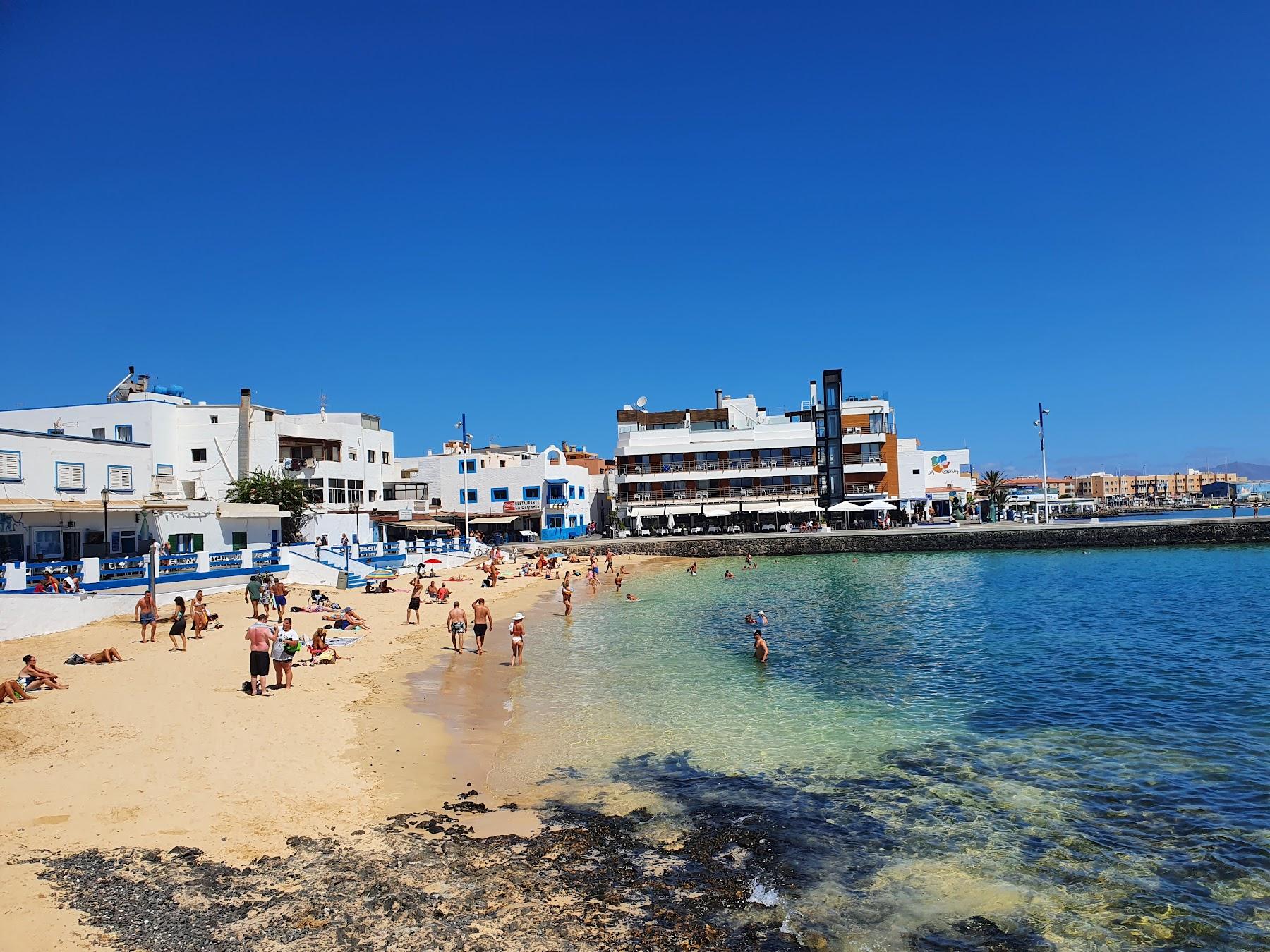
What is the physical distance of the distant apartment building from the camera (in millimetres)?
64750

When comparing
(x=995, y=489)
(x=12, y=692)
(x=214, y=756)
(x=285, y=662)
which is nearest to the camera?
(x=214, y=756)

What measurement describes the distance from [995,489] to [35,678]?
270ft

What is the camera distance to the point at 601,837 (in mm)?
9023

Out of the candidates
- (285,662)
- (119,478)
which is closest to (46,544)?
(119,478)

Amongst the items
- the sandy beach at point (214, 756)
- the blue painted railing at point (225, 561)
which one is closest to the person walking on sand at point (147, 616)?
the sandy beach at point (214, 756)

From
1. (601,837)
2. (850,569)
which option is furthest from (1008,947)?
(850,569)

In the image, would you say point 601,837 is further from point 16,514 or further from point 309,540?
point 309,540

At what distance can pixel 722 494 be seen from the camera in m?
65.9

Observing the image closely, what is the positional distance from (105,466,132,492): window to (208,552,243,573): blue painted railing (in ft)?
18.1

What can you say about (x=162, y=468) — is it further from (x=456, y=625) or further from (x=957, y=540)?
(x=957, y=540)

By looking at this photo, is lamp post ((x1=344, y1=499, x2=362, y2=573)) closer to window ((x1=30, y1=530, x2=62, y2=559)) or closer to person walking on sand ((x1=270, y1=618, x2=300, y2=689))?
window ((x1=30, y1=530, x2=62, y2=559))

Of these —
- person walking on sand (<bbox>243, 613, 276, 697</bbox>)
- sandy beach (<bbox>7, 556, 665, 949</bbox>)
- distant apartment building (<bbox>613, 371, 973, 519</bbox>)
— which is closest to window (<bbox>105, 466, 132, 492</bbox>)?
sandy beach (<bbox>7, 556, 665, 949</bbox>)

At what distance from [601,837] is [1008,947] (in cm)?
425

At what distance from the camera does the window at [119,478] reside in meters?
30.4
